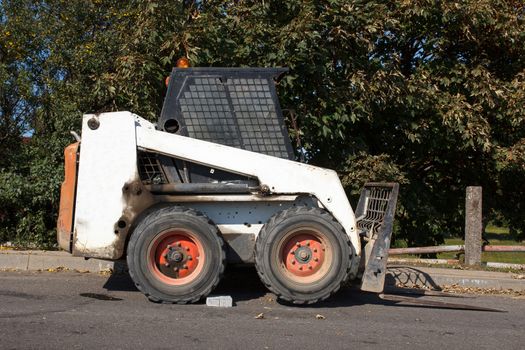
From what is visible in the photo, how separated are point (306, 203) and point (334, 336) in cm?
181

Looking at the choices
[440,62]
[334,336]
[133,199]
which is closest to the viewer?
[334,336]

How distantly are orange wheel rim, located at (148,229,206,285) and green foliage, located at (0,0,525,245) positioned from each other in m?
3.32

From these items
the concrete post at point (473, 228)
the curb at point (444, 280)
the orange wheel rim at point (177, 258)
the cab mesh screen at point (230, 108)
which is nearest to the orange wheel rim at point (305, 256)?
the orange wheel rim at point (177, 258)

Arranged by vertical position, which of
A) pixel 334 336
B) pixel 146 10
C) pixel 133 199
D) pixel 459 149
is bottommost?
pixel 334 336

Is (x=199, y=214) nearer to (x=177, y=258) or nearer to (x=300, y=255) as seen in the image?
(x=177, y=258)

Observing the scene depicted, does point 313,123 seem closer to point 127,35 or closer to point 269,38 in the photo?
point 269,38

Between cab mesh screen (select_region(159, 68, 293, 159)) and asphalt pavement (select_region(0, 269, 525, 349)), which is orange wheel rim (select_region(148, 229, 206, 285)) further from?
cab mesh screen (select_region(159, 68, 293, 159))

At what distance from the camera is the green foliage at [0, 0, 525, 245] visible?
9758 millimetres

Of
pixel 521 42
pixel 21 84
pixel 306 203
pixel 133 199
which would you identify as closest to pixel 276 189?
pixel 306 203

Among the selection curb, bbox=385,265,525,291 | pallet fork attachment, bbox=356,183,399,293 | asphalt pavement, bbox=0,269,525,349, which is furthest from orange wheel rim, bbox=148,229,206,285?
curb, bbox=385,265,525,291

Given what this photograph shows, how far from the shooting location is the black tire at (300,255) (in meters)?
6.62

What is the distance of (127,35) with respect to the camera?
10.5 meters

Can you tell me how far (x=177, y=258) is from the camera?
6.67 meters

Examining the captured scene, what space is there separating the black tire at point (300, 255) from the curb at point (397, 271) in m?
1.96
